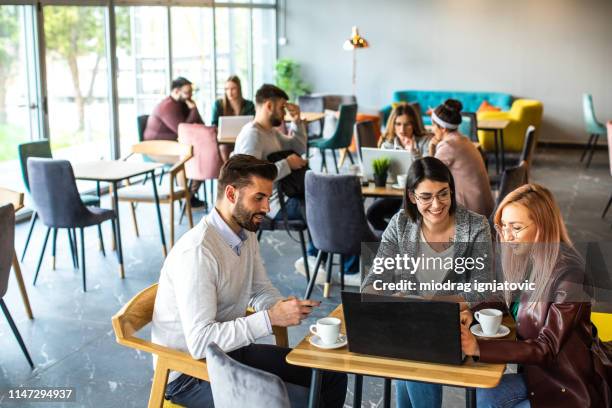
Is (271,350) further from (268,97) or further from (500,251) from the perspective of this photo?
(268,97)

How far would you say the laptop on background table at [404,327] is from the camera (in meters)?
2.12

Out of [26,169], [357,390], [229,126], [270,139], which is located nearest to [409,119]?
[270,139]

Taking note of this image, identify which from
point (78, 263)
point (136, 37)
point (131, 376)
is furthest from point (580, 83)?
point (131, 376)

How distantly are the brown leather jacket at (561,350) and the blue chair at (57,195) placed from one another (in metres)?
3.61

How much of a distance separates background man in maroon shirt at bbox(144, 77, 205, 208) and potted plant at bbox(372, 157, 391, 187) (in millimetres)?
2967

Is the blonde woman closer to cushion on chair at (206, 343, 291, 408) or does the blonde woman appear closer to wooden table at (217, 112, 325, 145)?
wooden table at (217, 112, 325, 145)

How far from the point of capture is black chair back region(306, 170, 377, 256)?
466cm

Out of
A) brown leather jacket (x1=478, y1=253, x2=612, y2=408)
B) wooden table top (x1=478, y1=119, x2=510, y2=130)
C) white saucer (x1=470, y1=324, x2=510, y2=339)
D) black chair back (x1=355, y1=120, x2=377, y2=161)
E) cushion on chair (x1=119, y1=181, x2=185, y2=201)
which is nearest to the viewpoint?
brown leather jacket (x1=478, y1=253, x2=612, y2=408)

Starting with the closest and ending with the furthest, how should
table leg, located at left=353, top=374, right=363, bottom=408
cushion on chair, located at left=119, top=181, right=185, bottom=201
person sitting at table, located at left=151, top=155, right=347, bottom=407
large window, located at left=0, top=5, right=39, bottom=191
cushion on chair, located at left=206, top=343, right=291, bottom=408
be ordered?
cushion on chair, located at left=206, top=343, right=291, bottom=408, person sitting at table, located at left=151, top=155, right=347, bottom=407, table leg, located at left=353, top=374, right=363, bottom=408, cushion on chair, located at left=119, top=181, right=185, bottom=201, large window, located at left=0, top=5, right=39, bottom=191

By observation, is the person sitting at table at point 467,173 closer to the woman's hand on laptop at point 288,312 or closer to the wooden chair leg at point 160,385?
the woman's hand on laptop at point 288,312

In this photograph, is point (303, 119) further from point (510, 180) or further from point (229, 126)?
point (510, 180)

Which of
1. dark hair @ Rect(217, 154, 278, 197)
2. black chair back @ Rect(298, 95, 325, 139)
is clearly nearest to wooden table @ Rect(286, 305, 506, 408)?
dark hair @ Rect(217, 154, 278, 197)

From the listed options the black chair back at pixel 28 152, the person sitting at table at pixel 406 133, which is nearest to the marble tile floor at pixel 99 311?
the black chair back at pixel 28 152

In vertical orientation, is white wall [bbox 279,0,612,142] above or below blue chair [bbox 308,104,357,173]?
above
